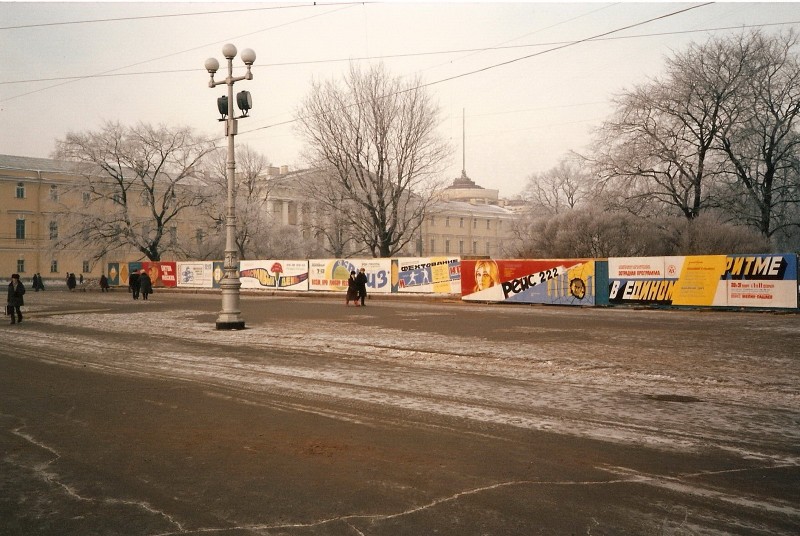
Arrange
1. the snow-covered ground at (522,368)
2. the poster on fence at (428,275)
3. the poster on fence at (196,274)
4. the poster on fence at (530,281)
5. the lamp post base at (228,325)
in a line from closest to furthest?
the snow-covered ground at (522,368) < the lamp post base at (228,325) < the poster on fence at (530,281) < the poster on fence at (428,275) < the poster on fence at (196,274)

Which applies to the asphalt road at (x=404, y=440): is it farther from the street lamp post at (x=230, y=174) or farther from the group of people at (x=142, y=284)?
the group of people at (x=142, y=284)

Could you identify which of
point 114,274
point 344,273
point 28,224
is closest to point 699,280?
point 344,273

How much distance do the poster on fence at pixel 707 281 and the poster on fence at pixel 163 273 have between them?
117 ft

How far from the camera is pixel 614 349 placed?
1396 cm

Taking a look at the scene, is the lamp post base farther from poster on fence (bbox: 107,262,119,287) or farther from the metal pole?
poster on fence (bbox: 107,262,119,287)

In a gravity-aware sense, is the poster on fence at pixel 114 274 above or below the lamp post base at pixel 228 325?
above

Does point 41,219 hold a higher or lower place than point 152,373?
higher

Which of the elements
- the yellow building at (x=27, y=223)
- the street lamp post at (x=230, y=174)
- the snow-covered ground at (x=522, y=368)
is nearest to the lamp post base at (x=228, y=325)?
the street lamp post at (x=230, y=174)

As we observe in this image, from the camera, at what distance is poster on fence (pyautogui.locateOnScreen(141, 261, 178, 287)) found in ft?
170

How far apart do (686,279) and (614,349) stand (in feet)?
46.3

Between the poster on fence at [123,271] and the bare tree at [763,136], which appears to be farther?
the poster on fence at [123,271]

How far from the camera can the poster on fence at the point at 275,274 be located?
143 ft

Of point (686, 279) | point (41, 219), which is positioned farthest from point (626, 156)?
point (41, 219)

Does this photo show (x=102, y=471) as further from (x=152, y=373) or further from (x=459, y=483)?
(x=152, y=373)
